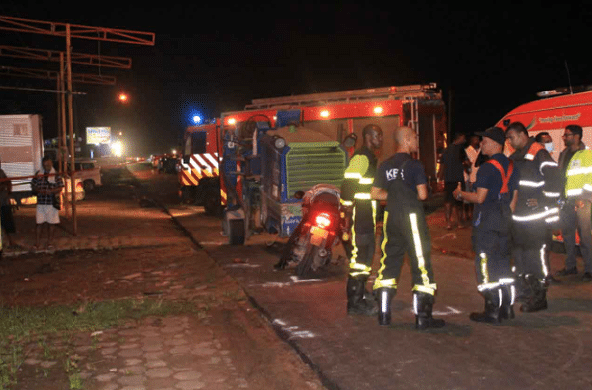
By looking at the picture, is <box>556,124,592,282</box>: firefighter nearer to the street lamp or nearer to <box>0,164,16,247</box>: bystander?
<box>0,164,16,247</box>: bystander

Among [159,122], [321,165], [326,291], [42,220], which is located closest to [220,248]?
[321,165]

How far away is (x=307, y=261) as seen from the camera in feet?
29.6

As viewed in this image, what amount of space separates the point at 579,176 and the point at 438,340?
3.46 meters

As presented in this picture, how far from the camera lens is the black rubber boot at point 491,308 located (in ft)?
21.2

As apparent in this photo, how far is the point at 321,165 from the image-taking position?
432 inches

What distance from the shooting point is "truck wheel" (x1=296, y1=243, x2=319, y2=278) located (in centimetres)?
895

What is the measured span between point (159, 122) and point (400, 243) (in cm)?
9546

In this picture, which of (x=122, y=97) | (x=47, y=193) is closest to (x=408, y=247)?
(x=47, y=193)

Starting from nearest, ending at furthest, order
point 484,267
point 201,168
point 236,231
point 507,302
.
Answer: point 484,267 < point 507,302 < point 236,231 < point 201,168

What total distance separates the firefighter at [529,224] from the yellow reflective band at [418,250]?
141 centimetres

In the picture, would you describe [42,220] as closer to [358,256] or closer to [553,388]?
[358,256]

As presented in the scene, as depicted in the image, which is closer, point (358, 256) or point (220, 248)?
point (358, 256)

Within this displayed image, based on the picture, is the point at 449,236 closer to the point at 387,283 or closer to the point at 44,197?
the point at 387,283

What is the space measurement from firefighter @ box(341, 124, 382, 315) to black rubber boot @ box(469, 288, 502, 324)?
1.11 metres
